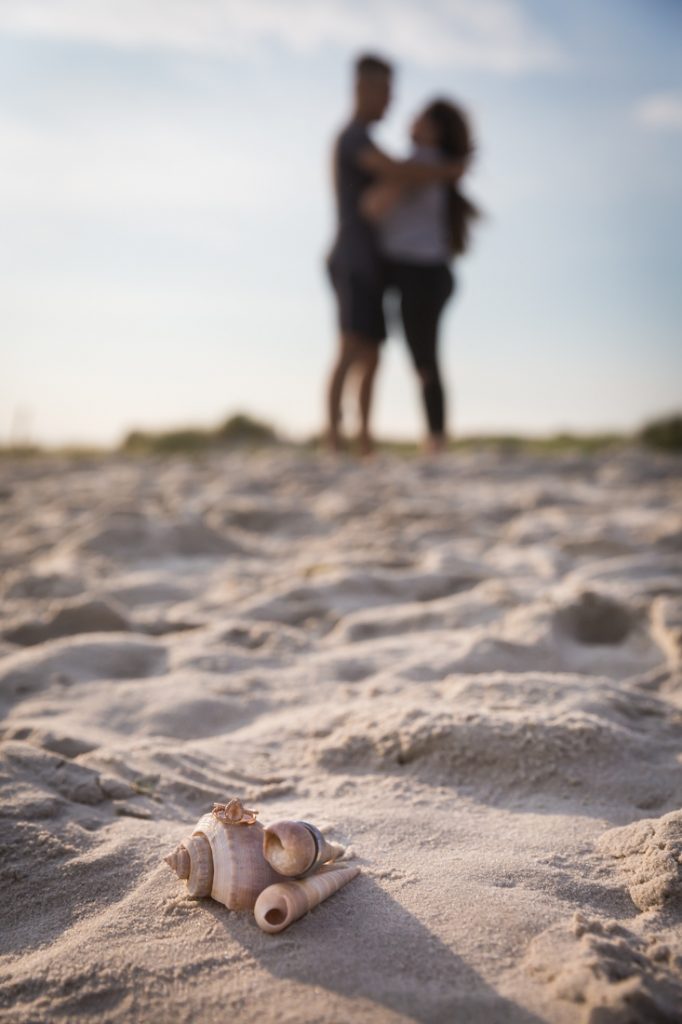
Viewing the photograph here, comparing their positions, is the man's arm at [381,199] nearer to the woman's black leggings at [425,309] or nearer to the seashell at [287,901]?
the woman's black leggings at [425,309]

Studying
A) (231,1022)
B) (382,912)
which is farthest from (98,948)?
(382,912)

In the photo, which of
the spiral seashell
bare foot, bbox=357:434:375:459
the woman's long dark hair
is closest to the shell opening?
the spiral seashell

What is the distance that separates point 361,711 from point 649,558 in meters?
1.57

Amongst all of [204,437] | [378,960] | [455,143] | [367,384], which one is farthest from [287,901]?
[204,437]

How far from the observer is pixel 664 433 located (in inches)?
Answer: 363

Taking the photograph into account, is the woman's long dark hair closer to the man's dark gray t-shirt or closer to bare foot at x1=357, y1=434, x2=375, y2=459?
the man's dark gray t-shirt

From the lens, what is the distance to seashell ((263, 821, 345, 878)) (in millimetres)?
1147

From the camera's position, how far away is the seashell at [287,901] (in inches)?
44.0

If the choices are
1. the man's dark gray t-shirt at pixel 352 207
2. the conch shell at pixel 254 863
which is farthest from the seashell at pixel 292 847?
the man's dark gray t-shirt at pixel 352 207

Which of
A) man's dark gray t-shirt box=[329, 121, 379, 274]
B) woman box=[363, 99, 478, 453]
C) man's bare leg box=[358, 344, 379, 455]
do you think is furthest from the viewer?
man's bare leg box=[358, 344, 379, 455]

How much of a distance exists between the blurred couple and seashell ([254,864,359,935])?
4586 millimetres

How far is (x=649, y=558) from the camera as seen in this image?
299 cm

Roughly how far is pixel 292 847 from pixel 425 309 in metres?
4.75

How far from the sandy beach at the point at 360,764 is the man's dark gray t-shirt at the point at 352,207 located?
2.47m
